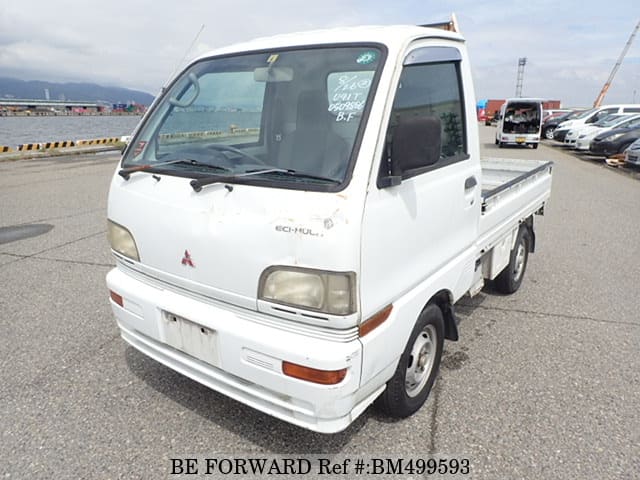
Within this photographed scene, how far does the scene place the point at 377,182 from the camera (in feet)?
6.28

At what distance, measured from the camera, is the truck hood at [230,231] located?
1.78 metres

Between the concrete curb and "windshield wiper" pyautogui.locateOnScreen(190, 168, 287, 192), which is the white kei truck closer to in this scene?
"windshield wiper" pyautogui.locateOnScreen(190, 168, 287, 192)

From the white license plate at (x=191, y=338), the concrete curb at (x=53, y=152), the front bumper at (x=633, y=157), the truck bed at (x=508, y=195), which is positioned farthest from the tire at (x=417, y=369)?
the concrete curb at (x=53, y=152)

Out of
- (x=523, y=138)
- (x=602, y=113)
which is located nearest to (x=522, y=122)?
(x=523, y=138)

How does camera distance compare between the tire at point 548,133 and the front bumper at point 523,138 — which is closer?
the front bumper at point 523,138

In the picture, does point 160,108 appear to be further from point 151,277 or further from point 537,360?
point 537,360

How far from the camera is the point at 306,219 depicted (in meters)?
1.80

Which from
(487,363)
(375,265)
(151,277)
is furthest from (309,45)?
(487,363)

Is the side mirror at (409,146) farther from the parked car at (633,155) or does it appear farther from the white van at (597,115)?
the white van at (597,115)

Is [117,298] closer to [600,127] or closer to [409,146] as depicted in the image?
[409,146]

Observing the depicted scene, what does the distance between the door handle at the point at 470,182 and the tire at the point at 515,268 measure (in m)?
1.63

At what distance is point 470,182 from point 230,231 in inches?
62.6

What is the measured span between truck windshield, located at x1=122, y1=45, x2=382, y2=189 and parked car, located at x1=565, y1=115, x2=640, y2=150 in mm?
18499

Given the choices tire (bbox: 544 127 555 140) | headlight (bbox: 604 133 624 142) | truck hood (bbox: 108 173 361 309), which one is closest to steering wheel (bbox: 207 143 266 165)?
truck hood (bbox: 108 173 361 309)
